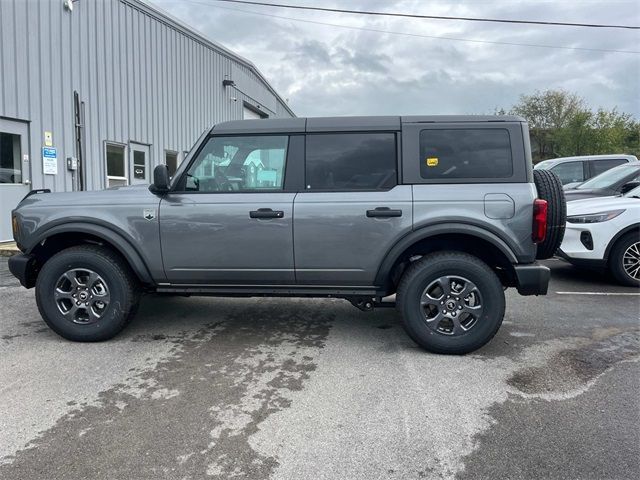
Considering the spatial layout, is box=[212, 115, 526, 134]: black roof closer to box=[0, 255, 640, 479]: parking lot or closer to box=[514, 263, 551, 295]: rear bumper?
box=[514, 263, 551, 295]: rear bumper

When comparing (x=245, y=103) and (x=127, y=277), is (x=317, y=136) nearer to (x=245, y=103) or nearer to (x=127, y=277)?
(x=127, y=277)

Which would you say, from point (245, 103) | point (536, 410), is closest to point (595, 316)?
point (536, 410)

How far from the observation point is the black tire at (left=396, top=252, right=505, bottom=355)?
163 inches

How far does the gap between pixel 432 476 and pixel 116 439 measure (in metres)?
1.76

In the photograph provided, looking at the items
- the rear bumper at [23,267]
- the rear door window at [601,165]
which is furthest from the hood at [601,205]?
the rear bumper at [23,267]

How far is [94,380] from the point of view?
148 inches

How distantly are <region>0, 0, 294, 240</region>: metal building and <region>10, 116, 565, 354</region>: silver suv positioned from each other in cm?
662

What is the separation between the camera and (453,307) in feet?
13.8

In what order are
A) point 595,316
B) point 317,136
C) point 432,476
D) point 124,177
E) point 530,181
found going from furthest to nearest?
point 124,177 < point 595,316 < point 317,136 < point 530,181 < point 432,476

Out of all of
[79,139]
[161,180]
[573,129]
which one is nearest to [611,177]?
[161,180]

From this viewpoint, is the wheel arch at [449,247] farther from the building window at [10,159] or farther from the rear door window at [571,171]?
the rear door window at [571,171]

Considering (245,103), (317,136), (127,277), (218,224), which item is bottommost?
(127,277)

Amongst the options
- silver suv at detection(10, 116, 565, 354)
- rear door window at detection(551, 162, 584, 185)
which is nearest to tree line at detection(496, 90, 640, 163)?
rear door window at detection(551, 162, 584, 185)

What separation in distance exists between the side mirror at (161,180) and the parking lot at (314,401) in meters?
1.37
